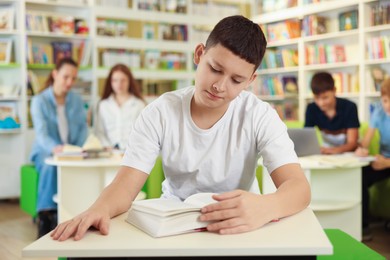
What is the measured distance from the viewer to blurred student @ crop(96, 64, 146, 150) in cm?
512

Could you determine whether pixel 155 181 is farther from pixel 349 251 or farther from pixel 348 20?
pixel 348 20

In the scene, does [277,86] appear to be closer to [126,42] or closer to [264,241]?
[126,42]

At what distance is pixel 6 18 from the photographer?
5762mm

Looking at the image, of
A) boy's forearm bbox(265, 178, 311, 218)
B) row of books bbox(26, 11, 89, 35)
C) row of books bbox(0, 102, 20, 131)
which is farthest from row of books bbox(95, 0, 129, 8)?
boy's forearm bbox(265, 178, 311, 218)

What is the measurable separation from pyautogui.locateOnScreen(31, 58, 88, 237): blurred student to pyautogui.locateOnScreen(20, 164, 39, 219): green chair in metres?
0.07

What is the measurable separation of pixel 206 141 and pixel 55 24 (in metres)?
4.72

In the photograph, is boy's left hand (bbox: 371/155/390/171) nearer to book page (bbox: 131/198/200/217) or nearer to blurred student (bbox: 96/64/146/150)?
blurred student (bbox: 96/64/146/150)

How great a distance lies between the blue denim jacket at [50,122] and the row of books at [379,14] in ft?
10.3

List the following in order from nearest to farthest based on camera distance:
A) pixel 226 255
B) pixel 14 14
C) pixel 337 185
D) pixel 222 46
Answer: pixel 226 255, pixel 222 46, pixel 337 185, pixel 14 14

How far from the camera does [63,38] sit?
20.5ft

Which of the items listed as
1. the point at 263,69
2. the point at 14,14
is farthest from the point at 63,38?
the point at 263,69

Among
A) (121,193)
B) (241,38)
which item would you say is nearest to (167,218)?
(121,193)

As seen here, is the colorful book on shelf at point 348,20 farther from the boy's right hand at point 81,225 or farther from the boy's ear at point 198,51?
the boy's right hand at point 81,225

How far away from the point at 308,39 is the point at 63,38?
284cm
